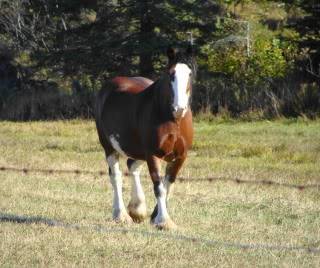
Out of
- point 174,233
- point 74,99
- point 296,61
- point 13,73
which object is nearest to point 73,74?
point 74,99

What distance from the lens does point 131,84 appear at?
12.0 m

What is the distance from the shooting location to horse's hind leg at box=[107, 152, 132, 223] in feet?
36.6

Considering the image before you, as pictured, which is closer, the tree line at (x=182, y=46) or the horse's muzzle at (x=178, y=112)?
the horse's muzzle at (x=178, y=112)

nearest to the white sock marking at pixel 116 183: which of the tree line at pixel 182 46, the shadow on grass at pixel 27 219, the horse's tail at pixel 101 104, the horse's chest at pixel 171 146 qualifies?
the horse's tail at pixel 101 104

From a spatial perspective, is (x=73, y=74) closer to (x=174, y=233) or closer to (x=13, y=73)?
(x=13, y=73)

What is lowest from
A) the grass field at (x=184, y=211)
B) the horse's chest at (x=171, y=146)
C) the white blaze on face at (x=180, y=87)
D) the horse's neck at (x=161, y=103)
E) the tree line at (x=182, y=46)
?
the tree line at (x=182, y=46)

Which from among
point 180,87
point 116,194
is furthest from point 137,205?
point 180,87

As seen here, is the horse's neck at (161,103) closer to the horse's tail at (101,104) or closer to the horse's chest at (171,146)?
the horse's chest at (171,146)

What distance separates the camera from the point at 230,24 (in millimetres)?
33094

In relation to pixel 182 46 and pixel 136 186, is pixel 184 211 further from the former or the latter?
pixel 182 46

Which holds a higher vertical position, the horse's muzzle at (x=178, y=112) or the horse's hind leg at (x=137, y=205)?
the horse's muzzle at (x=178, y=112)

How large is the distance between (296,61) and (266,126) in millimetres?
5336

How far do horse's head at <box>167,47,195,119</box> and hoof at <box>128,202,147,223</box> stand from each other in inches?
63.2

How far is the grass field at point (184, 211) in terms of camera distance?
864cm
